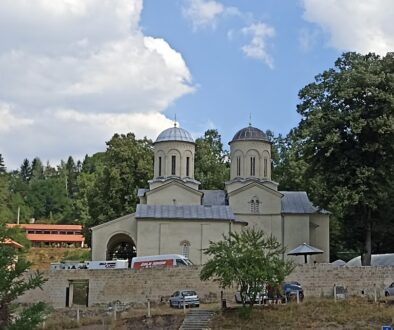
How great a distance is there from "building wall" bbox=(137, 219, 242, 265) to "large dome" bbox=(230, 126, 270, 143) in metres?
7.25

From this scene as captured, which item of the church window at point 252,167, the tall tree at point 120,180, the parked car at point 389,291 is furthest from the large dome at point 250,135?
the parked car at point 389,291

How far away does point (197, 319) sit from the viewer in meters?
28.8

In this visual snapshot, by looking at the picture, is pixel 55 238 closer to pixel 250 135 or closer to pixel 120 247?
pixel 120 247

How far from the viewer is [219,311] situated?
97.0 feet

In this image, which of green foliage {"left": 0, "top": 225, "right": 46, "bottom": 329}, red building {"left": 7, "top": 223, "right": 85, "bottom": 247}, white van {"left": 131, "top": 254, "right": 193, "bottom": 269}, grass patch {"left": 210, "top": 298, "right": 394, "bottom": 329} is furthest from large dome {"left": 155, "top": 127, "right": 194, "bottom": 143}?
red building {"left": 7, "top": 223, "right": 85, "bottom": 247}

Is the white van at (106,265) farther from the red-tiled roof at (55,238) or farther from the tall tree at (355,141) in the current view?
the red-tiled roof at (55,238)

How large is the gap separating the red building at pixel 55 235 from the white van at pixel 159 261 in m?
49.7

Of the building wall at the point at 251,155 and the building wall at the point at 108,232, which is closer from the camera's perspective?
the building wall at the point at 108,232

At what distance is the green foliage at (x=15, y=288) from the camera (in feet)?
32.0

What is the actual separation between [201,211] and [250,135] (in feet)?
24.1

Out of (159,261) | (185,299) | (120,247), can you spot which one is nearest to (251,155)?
(120,247)

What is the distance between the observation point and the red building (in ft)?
291

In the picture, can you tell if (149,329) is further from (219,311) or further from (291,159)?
(291,159)

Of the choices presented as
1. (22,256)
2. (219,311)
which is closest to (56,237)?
(219,311)
